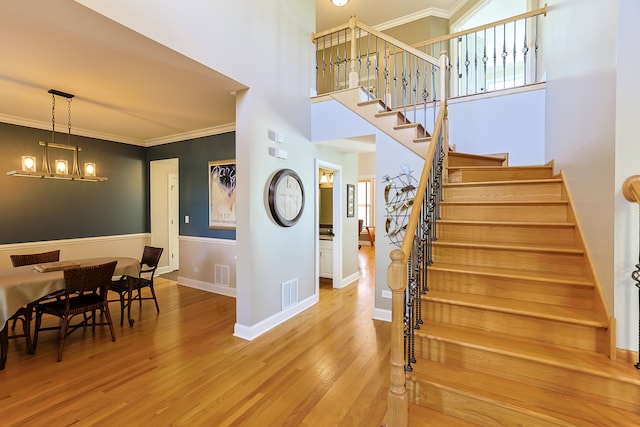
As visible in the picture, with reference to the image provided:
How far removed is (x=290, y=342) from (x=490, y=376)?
187 centimetres

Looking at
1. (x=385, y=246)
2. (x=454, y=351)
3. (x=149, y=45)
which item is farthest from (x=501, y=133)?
(x=149, y=45)

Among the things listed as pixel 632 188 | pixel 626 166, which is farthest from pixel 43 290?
pixel 626 166

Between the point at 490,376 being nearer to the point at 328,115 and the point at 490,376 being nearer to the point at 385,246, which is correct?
the point at 385,246

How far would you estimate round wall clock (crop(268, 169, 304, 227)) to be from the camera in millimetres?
3377

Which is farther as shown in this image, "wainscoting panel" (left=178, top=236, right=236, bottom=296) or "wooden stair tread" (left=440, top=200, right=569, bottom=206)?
"wainscoting panel" (left=178, top=236, right=236, bottom=296)

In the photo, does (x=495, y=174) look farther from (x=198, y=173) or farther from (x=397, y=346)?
(x=198, y=173)

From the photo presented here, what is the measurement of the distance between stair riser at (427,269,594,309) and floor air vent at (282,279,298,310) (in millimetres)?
1864

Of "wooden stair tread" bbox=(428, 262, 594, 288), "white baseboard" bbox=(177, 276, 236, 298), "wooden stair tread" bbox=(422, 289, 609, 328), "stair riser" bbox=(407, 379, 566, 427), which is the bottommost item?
"white baseboard" bbox=(177, 276, 236, 298)

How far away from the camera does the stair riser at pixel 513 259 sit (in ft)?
7.08

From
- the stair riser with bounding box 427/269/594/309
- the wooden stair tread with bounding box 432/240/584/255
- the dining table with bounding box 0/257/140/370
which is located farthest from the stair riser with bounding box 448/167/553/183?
the dining table with bounding box 0/257/140/370

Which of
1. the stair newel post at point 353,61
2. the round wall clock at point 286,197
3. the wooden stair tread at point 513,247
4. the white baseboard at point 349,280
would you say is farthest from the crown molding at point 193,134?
the wooden stair tread at point 513,247

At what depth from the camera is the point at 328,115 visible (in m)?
4.00

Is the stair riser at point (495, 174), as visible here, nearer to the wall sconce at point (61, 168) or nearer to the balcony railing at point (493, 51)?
the balcony railing at point (493, 51)

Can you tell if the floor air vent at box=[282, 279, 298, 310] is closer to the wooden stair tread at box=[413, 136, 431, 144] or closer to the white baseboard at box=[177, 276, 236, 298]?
the white baseboard at box=[177, 276, 236, 298]
